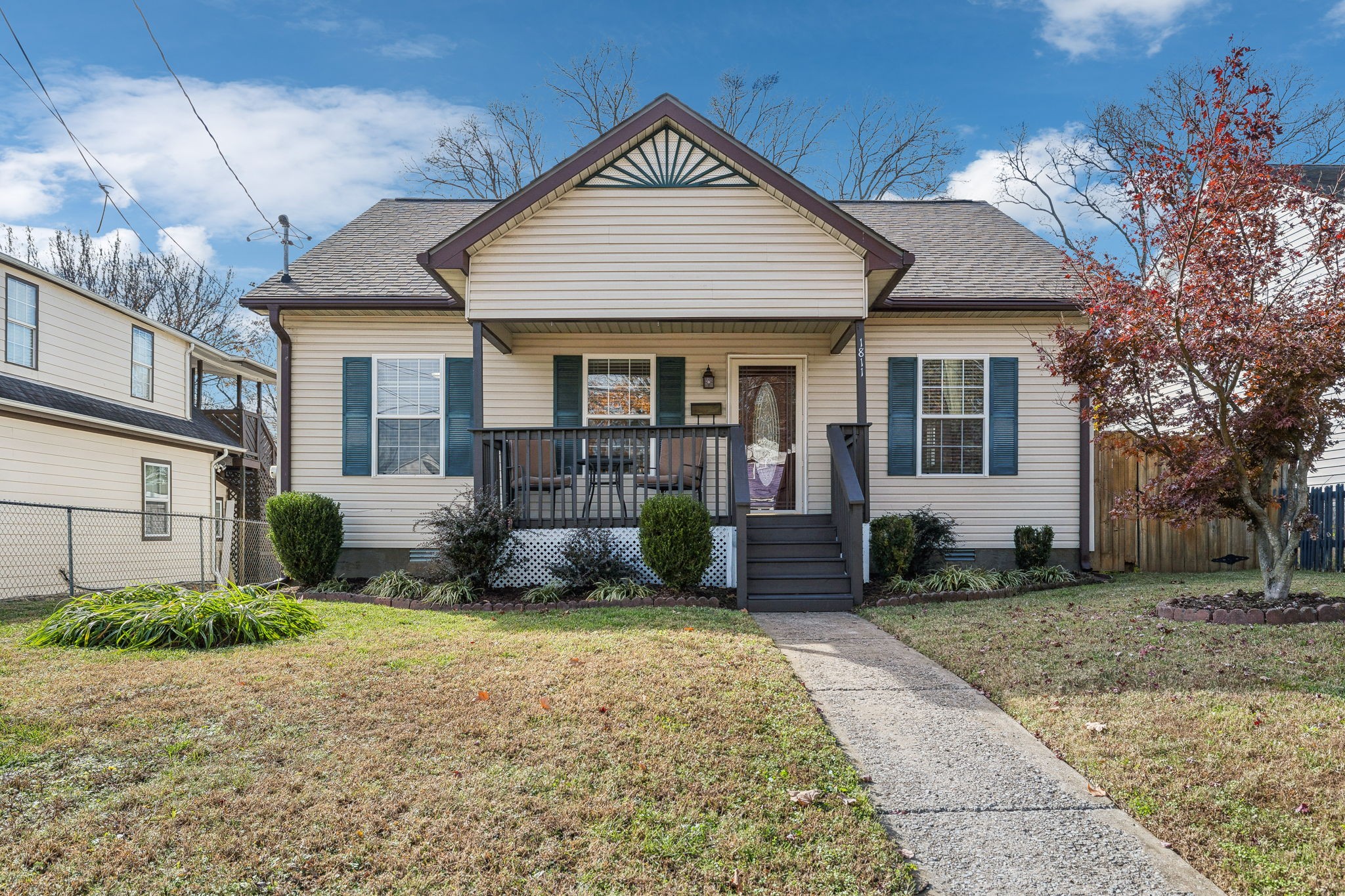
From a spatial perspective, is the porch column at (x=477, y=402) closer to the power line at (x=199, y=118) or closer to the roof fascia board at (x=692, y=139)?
the roof fascia board at (x=692, y=139)

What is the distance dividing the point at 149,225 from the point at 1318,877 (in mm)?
19653

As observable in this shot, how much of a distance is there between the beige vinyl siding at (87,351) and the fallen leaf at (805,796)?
14.3m

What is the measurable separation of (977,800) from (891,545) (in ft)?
19.3

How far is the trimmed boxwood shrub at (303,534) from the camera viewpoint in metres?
9.24

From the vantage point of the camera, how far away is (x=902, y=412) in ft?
34.4

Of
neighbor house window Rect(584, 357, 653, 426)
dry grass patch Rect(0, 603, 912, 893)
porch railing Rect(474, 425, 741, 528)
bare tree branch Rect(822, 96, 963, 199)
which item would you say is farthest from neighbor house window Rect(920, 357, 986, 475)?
bare tree branch Rect(822, 96, 963, 199)

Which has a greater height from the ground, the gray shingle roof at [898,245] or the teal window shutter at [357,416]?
the gray shingle roof at [898,245]

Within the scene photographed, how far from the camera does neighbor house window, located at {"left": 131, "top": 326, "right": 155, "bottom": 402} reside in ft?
52.4

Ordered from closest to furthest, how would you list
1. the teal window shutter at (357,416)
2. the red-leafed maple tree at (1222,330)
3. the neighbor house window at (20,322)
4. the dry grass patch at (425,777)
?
the dry grass patch at (425,777) → the red-leafed maple tree at (1222,330) → the teal window shutter at (357,416) → the neighbor house window at (20,322)

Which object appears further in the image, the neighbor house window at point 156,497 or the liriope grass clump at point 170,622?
the neighbor house window at point 156,497

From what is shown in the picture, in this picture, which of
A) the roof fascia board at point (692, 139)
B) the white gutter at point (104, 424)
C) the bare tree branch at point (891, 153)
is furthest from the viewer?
the bare tree branch at point (891, 153)

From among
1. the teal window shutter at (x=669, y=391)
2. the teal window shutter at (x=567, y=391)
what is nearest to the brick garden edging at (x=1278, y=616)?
the teal window shutter at (x=669, y=391)

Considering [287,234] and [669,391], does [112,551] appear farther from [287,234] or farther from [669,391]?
[669,391]

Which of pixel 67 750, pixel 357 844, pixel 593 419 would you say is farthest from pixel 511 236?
pixel 357 844
